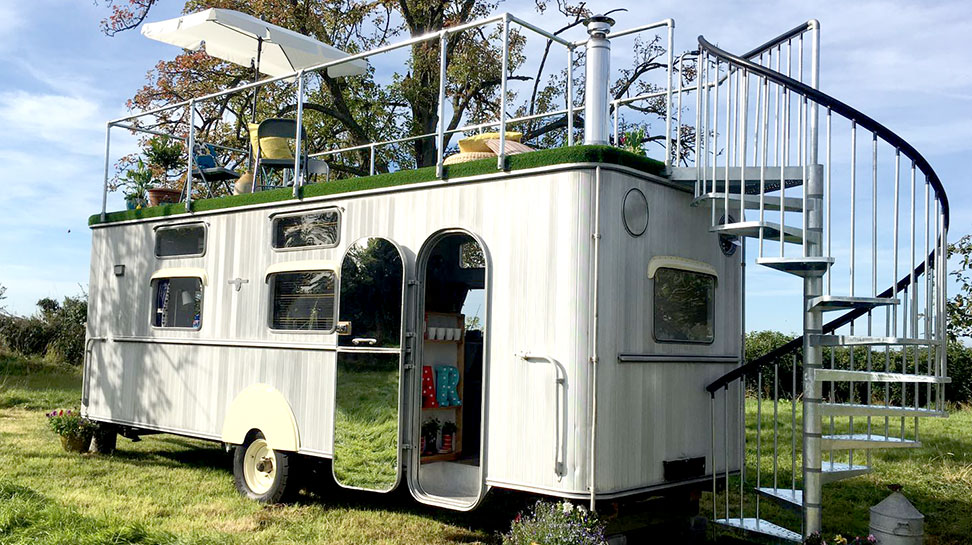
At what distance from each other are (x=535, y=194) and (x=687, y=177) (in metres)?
1.15

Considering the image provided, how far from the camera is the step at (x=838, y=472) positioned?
6.00 meters

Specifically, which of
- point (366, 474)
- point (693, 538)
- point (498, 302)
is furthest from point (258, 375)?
point (693, 538)

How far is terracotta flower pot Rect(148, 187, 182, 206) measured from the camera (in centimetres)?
954

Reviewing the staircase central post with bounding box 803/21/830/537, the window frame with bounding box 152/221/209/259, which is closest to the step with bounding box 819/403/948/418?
the staircase central post with bounding box 803/21/830/537

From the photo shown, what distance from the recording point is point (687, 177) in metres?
6.17

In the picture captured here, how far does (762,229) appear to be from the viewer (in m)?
5.79

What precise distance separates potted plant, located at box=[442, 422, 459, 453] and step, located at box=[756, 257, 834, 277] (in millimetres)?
2634

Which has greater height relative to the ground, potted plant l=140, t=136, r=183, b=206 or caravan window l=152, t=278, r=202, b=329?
potted plant l=140, t=136, r=183, b=206

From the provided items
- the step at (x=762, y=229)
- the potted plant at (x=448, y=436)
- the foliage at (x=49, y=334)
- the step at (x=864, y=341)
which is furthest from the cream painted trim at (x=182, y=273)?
the foliage at (x=49, y=334)

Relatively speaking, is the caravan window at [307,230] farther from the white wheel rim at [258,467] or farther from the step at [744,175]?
the step at [744,175]

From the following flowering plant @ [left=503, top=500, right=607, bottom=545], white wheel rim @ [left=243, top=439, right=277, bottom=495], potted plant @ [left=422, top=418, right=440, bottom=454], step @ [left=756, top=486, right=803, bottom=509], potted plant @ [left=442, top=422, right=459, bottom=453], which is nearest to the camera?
flowering plant @ [left=503, top=500, right=607, bottom=545]

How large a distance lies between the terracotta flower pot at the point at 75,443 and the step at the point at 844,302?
7939mm

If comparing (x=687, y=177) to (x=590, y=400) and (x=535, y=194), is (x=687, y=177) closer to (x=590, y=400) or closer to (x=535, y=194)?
(x=535, y=194)

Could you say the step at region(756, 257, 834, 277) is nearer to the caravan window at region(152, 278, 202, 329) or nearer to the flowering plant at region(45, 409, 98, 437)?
the caravan window at region(152, 278, 202, 329)
